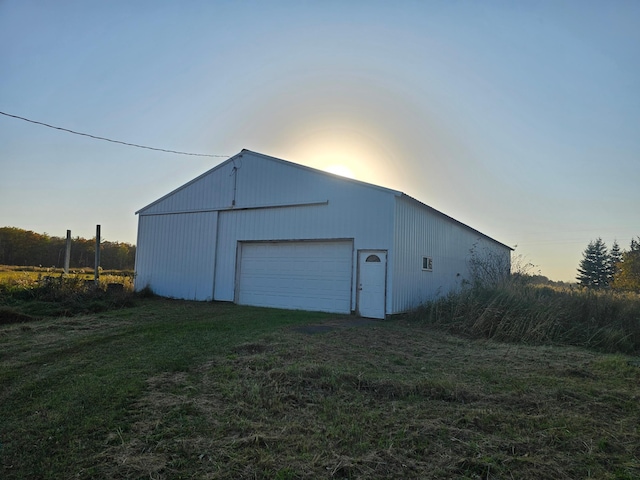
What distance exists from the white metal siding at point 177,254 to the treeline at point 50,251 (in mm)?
23404

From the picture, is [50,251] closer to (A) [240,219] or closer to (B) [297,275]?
(A) [240,219]

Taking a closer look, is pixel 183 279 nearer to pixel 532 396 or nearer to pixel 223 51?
pixel 223 51

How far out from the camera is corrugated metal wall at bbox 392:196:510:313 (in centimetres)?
1188

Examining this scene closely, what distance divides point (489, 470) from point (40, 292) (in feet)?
45.8

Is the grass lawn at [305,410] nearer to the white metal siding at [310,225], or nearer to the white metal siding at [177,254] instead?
the white metal siding at [310,225]

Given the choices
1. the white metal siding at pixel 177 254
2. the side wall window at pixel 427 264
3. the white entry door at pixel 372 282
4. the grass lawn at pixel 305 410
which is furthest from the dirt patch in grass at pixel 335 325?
the white metal siding at pixel 177 254

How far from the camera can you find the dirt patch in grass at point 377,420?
2834 millimetres

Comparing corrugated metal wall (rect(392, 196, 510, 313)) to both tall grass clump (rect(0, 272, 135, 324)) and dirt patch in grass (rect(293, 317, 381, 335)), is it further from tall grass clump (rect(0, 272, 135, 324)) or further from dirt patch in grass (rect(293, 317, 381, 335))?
tall grass clump (rect(0, 272, 135, 324))

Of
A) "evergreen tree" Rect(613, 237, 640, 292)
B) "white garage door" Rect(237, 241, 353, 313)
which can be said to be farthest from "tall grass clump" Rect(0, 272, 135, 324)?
"evergreen tree" Rect(613, 237, 640, 292)

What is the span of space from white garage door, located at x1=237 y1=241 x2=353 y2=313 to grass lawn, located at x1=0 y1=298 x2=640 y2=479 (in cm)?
516

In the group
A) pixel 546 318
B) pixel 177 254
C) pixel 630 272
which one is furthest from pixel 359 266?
pixel 630 272

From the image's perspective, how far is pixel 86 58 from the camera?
10867 millimetres

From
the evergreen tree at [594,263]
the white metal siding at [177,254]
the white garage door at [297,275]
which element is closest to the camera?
the white garage door at [297,275]

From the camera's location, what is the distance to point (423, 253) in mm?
13680
